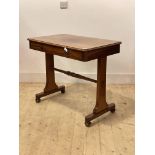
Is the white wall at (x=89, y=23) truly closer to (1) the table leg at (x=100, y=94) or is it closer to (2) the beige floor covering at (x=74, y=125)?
(2) the beige floor covering at (x=74, y=125)

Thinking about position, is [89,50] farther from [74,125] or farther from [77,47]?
[74,125]

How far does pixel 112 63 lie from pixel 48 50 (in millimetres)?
1308

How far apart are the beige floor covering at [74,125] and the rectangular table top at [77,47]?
68 cm

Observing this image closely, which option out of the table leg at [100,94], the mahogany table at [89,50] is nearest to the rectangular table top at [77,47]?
the mahogany table at [89,50]

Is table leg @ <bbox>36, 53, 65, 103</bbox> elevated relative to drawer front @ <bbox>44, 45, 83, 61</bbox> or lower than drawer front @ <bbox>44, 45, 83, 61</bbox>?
lower

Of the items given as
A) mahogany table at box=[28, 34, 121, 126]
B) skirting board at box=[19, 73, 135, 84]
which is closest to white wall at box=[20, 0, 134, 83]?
skirting board at box=[19, 73, 135, 84]

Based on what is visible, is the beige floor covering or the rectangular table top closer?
the beige floor covering

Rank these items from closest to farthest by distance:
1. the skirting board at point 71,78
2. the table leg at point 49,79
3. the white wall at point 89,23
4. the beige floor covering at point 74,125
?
the beige floor covering at point 74,125 → the table leg at point 49,79 → the white wall at point 89,23 → the skirting board at point 71,78

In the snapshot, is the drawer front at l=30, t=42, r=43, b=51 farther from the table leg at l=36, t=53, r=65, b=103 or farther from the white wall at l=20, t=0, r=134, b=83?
the white wall at l=20, t=0, r=134, b=83

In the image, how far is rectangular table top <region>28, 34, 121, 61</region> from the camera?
7.88 feet

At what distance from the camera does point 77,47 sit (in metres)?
2.43

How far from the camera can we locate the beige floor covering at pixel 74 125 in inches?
86.9

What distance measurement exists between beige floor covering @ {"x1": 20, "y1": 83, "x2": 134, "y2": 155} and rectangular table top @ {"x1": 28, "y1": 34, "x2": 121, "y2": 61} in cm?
68
